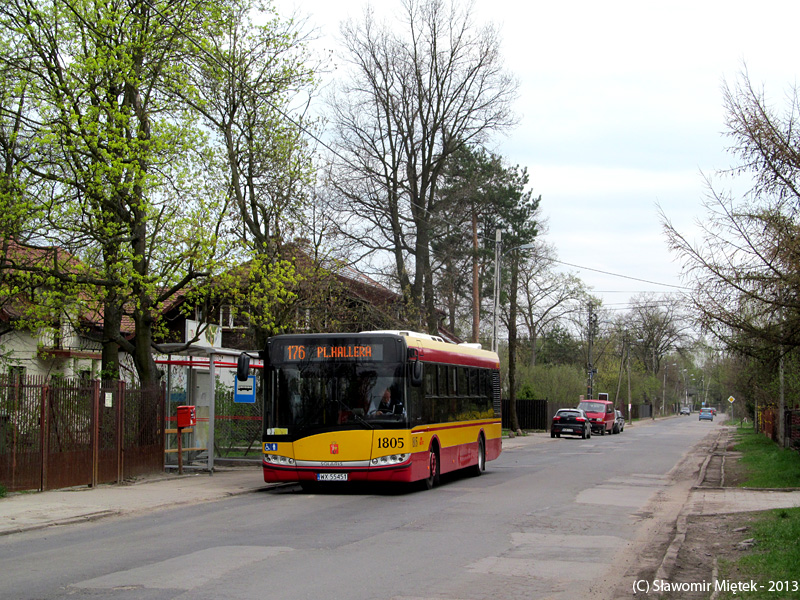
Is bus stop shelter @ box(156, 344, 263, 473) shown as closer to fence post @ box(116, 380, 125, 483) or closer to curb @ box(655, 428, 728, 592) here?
fence post @ box(116, 380, 125, 483)

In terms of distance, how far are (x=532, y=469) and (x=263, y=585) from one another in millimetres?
16315

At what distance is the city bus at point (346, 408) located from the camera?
15.7 meters

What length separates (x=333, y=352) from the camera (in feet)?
53.1

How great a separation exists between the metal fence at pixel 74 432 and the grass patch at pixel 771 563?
11.3 metres

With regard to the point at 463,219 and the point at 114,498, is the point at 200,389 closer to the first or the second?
the point at 114,498

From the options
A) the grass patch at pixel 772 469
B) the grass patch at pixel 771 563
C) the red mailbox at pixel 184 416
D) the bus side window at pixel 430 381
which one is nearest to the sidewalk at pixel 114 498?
the red mailbox at pixel 184 416

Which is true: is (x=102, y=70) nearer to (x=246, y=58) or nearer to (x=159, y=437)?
(x=246, y=58)

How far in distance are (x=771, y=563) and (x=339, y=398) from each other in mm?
8723

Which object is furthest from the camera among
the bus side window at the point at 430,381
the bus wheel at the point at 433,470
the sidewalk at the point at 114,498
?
the bus wheel at the point at 433,470

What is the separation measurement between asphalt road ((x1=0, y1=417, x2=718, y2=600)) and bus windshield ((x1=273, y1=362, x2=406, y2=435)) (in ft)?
4.38

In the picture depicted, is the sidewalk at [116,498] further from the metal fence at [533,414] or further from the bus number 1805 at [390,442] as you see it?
the metal fence at [533,414]

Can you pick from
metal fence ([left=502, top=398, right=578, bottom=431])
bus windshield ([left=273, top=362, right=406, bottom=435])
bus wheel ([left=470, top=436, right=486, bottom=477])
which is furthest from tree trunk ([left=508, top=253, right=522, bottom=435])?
bus windshield ([left=273, top=362, right=406, bottom=435])

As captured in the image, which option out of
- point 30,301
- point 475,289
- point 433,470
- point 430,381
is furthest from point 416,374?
point 475,289

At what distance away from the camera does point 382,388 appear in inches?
628
